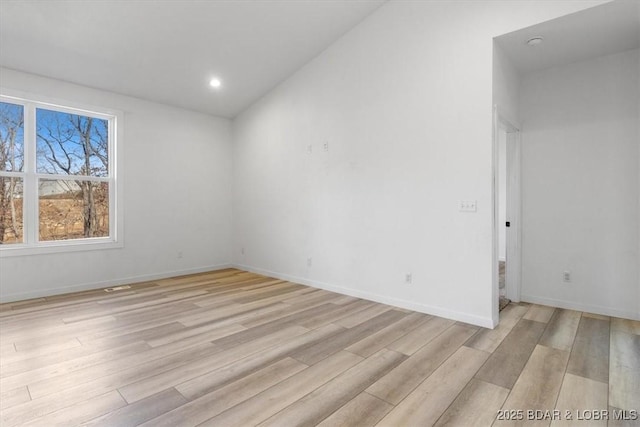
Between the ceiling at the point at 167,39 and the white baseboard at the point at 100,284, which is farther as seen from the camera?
the white baseboard at the point at 100,284

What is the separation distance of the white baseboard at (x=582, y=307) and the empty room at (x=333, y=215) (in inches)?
0.6

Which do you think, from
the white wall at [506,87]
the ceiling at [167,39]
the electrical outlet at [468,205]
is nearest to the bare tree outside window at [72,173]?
the ceiling at [167,39]

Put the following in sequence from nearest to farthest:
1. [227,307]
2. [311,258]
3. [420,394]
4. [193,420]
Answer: [193,420], [420,394], [227,307], [311,258]

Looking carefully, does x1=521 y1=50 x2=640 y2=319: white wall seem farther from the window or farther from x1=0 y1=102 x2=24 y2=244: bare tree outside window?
x1=0 y1=102 x2=24 y2=244: bare tree outside window

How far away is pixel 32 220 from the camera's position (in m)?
4.32

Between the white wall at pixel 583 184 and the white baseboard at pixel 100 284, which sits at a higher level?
the white wall at pixel 583 184

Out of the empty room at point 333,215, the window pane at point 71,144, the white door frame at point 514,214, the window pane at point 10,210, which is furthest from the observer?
the window pane at point 71,144

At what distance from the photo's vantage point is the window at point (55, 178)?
421 centimetres

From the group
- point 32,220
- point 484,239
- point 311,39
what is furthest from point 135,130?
point 484,239

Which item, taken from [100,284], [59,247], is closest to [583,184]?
[100,284]

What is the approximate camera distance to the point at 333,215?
4.64 m

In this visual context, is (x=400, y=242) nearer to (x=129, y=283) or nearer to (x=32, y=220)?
(x=129, y=283)

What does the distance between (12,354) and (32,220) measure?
234cm

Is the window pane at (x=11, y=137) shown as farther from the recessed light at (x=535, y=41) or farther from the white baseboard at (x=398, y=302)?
the recessed light at (x=535, y=41)
